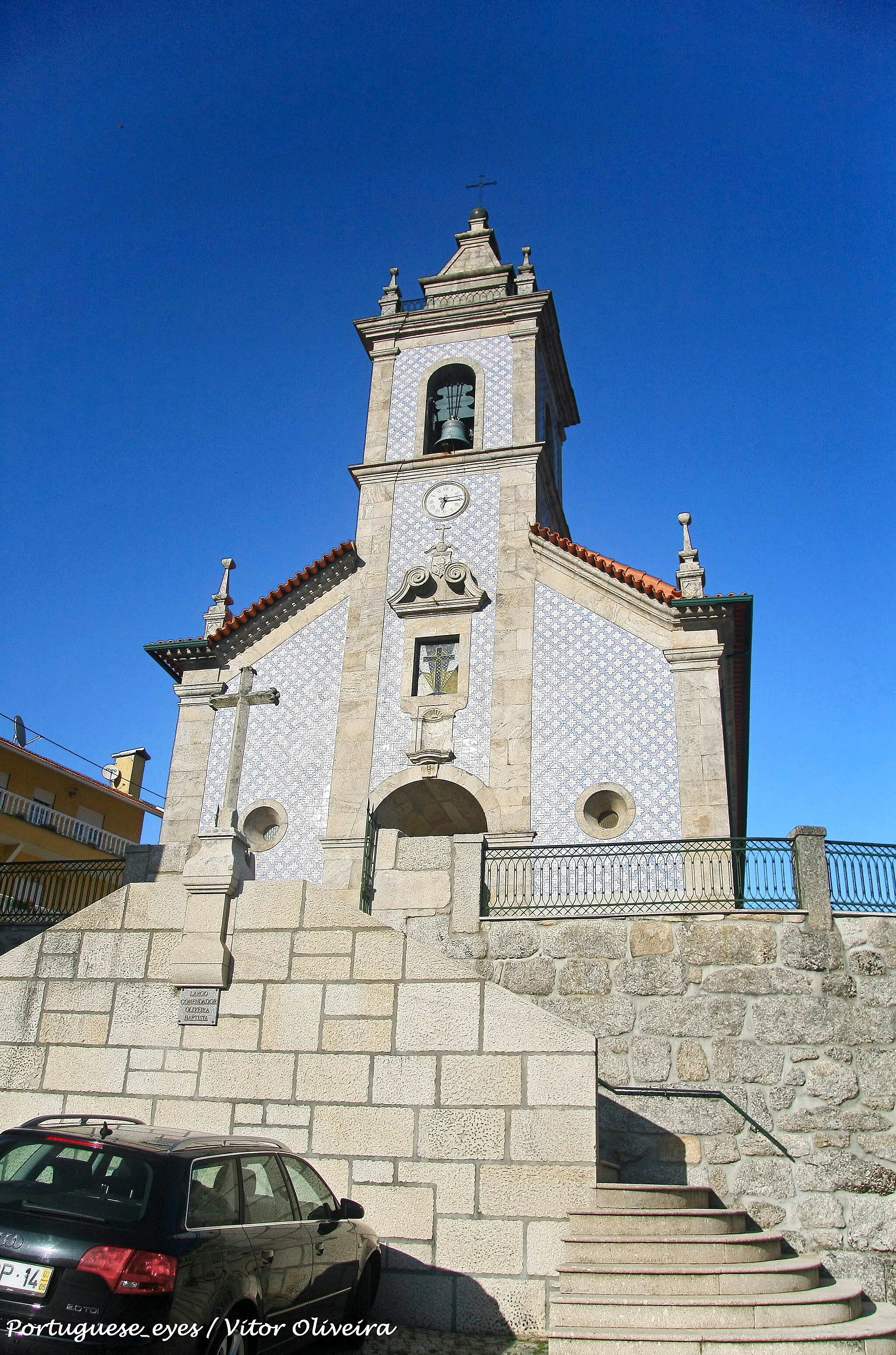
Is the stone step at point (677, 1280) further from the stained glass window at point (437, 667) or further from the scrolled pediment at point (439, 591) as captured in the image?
the scrolled pediment at point (439, 591)

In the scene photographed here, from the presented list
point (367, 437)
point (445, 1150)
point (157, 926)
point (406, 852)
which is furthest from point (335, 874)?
point (367, 437)

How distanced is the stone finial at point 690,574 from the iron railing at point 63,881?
1037 centimetres

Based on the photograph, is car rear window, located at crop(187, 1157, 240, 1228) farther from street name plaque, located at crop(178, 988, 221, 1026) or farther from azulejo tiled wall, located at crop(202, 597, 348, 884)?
azulejo tiled wall, located at crop(202, 597, 348, 884)

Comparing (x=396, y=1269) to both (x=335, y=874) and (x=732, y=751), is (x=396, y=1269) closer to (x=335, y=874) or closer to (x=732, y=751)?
(x=335, y=874)

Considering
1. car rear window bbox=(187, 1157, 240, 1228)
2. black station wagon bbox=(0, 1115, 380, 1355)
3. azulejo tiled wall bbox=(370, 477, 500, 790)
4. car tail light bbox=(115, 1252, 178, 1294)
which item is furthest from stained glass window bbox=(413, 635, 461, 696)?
car tail light bbox=(115, 1252, 178, 1294)

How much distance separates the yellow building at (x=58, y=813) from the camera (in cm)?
2592

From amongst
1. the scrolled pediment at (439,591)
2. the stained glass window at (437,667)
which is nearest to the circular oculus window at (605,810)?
the stained glass window at (437,667)

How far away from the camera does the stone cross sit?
412 inches

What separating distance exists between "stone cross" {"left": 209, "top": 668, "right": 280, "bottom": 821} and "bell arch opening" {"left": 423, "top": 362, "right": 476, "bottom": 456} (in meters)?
10.1

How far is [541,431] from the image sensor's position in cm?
2091

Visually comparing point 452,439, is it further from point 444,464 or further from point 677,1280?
point 677,1280

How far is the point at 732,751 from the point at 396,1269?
14.2 metres

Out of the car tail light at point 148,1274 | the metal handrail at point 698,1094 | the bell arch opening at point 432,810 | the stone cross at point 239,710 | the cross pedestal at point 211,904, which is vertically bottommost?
the car tail light at point 148,1274

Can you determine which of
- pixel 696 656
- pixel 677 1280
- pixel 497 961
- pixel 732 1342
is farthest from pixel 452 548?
pixel 732 1342
